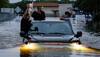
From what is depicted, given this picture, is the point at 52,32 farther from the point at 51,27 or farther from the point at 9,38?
the point at 9,38

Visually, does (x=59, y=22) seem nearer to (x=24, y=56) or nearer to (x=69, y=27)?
(x=69, y=27)

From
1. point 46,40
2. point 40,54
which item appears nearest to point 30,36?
point 46,40

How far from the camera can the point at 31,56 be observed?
37.8ft

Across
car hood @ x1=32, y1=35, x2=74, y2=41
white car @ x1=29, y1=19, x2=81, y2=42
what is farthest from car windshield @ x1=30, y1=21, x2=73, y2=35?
car hood @ x1=32, y1=35, x2=74, y2=41

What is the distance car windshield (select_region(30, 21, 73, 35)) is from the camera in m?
13.5

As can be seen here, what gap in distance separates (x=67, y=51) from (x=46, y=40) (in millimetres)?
896

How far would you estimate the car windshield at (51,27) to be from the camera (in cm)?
1351

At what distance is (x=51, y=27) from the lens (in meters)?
13.8

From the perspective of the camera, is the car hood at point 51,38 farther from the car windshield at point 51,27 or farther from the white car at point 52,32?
the car windshield at point 51,27

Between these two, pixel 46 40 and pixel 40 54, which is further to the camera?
pixel 46 40

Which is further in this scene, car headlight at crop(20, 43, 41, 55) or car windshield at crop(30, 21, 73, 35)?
car windshield at crop(30, 21, 73, 35)

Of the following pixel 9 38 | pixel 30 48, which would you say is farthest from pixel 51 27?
pixel 9 38

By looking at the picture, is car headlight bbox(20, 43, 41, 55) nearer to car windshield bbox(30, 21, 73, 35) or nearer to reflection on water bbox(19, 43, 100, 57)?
reflection on water bbox(19, 43, 100, 57)

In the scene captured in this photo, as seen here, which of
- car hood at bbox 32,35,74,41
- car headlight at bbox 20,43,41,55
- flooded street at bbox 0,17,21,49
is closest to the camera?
car headlight at bbox 20,43,41,55
